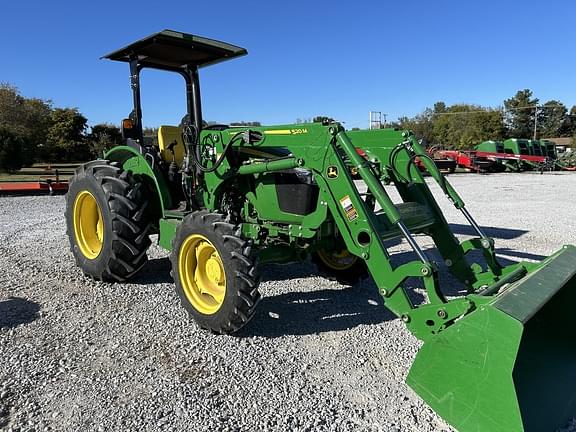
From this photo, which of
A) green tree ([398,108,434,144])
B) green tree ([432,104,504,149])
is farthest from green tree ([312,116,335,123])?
green tree ([398,108,434,144])

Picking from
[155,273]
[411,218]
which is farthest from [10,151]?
[411,218]

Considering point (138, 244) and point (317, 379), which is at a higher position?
point (138, 244)

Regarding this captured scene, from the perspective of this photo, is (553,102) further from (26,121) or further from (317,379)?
(317,379)

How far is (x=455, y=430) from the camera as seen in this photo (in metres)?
2.81

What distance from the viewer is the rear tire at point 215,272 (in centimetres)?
383

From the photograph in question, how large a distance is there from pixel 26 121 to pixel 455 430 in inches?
1249

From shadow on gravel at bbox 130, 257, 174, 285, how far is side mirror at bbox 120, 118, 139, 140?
1.73 m

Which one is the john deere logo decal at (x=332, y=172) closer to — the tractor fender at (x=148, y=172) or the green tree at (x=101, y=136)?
the tractor fender at (x=148, y=172)

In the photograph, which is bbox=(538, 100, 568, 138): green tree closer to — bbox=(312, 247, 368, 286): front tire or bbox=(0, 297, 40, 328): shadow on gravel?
bbox=(312, 247, 368, 286): front tire

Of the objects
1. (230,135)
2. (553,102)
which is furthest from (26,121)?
(553,102)

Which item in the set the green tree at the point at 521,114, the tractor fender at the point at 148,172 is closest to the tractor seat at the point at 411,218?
the tractor fender at the point at 148,172

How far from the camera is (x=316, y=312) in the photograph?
470cm

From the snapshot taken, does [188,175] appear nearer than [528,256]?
Yes

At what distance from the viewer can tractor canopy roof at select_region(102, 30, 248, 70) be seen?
16.9 ft
